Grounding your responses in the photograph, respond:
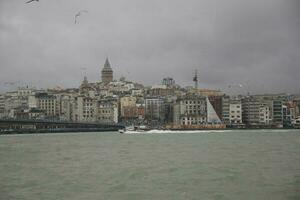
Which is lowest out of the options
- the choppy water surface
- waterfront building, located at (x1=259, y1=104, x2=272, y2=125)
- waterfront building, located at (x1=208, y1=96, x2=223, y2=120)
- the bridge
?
the choppy water surface

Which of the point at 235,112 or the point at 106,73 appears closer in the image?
the point at 235,112

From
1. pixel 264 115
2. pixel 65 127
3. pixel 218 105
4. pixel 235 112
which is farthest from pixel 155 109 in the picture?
pixel 65 127

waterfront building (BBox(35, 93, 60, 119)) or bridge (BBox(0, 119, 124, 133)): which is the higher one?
waterfront building (BBox(35, 93, 60, 119))

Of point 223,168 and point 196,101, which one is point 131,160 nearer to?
point 223,168

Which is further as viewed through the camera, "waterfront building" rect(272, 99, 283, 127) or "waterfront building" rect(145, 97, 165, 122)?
"waterfront building" rect(145, 97, 165, 122)

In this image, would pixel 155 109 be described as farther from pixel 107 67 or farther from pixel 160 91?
pixel 107 67

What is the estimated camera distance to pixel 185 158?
2375cm

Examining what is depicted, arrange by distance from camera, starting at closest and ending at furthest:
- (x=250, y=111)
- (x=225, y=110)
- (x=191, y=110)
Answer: (x=191, y=110)
(x=225, y=110)
(x=250, y=111)

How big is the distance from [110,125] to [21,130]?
42.8 feet

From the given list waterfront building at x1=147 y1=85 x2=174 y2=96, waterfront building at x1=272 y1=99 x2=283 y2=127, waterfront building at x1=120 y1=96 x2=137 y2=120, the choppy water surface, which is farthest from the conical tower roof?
the choppy water surface

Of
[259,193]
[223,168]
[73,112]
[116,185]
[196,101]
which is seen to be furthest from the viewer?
[73,112]

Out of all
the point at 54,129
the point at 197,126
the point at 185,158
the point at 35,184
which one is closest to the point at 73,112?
the point at 54,129

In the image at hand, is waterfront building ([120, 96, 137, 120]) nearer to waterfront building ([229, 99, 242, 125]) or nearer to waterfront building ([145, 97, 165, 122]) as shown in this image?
waterfront building ([145, 97, 165, 122])

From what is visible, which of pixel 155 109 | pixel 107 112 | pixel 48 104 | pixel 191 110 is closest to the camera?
pixel 191 110
